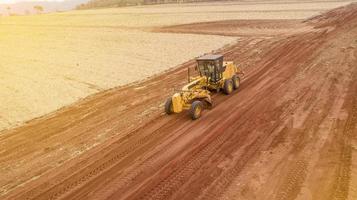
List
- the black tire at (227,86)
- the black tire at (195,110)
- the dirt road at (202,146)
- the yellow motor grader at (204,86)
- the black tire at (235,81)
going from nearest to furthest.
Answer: the dirt road at (202,146) < the black tire at (195,110) < the yellow motor grader at (204,86) < the black tire at (227,86) < the black tire at (235,81)

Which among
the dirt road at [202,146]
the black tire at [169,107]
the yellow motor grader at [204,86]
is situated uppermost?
the yellow motor grader at [204,86]

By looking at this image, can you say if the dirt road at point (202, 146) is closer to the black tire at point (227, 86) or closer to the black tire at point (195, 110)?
the black tire at point (195, 110)

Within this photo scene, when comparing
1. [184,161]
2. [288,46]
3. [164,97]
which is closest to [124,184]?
[184,161]

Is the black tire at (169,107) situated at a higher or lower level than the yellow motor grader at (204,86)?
lower

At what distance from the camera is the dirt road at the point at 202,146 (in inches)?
401

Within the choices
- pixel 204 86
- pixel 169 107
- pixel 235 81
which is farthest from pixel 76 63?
pixel 169 107

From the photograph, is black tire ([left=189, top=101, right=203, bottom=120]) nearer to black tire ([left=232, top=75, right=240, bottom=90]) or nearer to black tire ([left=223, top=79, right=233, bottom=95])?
black tire ([left=223, top=79, right=233, bottom=95])

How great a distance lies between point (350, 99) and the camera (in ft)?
51.3

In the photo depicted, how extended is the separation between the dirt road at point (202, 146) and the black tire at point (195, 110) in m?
0.23

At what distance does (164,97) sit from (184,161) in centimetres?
745

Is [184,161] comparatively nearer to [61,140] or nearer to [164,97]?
[61,140]

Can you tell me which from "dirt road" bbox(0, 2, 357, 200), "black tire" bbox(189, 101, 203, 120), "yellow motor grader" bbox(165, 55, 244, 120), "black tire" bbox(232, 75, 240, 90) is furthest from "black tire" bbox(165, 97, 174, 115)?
"black tire" bbox(232, 75, 240, 90)

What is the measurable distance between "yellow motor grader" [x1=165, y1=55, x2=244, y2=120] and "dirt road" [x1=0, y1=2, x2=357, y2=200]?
A: 505 mm

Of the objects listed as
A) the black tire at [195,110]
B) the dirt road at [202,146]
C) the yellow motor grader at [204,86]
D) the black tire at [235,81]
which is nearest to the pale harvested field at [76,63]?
the dirt road at [202,146]
